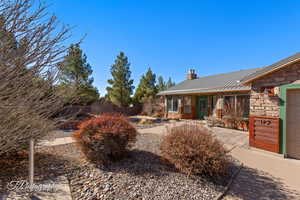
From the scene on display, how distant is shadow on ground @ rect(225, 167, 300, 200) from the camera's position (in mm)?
2662

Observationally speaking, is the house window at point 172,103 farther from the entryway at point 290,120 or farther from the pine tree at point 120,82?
the entryway at point 290,120

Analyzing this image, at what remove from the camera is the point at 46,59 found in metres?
1.81

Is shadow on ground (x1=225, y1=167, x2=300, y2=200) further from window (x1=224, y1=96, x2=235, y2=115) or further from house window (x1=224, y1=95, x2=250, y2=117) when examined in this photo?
window (x1=224, y1=96, x2=235, y2=115)

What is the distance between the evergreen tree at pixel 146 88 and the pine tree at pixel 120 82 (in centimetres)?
190

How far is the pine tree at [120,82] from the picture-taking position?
18266 millimetres

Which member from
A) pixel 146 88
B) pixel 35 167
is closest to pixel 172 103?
pixel 146 88

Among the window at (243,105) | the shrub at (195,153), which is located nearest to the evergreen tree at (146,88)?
the window at (243,105)

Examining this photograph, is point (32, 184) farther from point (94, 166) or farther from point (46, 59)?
point (46, 59)

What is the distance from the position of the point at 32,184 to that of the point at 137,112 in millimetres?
17048

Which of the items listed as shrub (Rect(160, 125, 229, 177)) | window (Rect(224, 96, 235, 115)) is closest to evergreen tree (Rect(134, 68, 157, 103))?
window (Rect(224, 96, 235, 115))

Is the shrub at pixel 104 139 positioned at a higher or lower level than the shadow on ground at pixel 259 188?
higher

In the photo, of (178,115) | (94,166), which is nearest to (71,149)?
(94,166)

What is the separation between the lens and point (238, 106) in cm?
966

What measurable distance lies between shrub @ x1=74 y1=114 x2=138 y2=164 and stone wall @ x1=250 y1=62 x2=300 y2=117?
5.24 meters
